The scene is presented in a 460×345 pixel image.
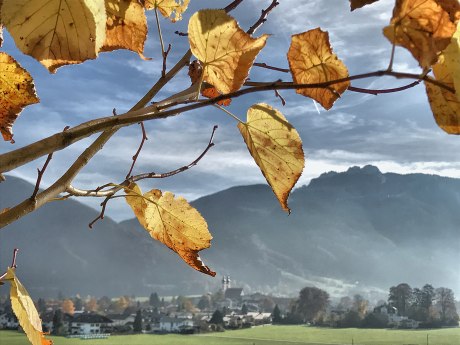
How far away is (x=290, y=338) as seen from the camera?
2256 cm

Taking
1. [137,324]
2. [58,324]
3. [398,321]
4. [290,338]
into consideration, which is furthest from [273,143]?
[398,321]

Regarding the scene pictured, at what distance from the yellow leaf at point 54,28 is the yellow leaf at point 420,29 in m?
0.08

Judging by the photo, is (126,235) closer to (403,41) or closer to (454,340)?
(454,340)

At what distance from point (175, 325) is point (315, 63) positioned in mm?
23902

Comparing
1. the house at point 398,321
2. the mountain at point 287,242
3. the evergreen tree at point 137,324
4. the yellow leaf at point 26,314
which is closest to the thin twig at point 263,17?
the yellow leaf at point 26,314

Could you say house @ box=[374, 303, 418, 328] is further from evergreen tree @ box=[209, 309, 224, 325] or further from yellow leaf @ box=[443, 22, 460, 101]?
yellow leaf @ box=[443, 22, 460, 101]

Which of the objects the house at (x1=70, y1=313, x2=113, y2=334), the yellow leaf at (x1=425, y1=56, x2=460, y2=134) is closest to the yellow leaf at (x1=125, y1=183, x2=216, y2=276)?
the yellow leaf at (x1=425, y1=56, x2=460, y2=134)

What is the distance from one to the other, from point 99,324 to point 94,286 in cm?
2275

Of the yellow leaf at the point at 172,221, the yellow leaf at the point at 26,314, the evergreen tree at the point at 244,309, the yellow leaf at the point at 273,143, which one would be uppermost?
the yellow leaf at the point at 273,143

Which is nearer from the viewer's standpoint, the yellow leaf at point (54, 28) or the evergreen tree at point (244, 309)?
the yellow leaf at point (54, 28)

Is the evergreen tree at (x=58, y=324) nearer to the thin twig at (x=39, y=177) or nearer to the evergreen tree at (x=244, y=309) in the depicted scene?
the evergreen tree at (x=244, y=309)

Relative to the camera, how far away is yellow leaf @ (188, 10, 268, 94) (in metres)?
0.14

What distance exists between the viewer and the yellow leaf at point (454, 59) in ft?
0.42

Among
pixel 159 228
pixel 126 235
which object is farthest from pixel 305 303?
pixel 159 228
